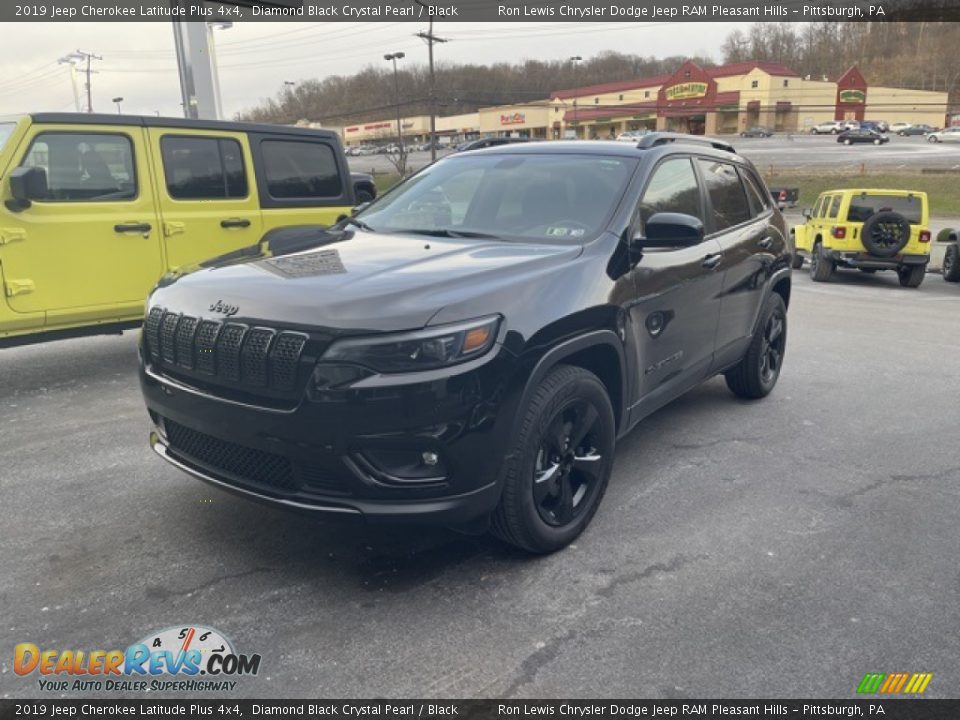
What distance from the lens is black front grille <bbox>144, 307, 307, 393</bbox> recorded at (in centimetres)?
274

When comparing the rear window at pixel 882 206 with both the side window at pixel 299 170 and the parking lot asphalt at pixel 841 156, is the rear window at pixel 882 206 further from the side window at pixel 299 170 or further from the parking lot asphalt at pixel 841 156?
the parking lot asphalt at pixel 841 156

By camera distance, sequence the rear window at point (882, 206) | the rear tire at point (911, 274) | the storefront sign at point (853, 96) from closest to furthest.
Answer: the rear tire at point (911, 274), the rear window at point (882, 206), the storefront sign at point (853, 96)

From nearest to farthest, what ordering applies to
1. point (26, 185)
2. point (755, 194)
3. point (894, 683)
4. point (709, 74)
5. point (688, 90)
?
1. point (894, 683)
2. point (26, 185)
3. point (755, 194)
4. point (688, 90)
5. point (709, 74)

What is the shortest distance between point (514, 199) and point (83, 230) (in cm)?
356

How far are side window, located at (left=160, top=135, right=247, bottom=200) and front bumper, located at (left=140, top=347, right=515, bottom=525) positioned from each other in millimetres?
4013

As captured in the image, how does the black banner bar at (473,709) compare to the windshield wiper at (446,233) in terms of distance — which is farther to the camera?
the windshield wiper at (446,233)

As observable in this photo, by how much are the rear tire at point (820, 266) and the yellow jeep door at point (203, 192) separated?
10961 mm

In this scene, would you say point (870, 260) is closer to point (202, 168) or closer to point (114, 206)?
point (202, 168)

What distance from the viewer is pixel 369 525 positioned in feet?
8.99

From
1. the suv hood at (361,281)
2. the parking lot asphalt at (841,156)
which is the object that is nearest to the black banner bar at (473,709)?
the suv hood at (361,281)

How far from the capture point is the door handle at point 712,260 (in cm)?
435

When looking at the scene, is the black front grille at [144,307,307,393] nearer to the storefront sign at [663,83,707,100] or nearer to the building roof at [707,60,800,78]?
the storefront sign at [663,83,707,100]

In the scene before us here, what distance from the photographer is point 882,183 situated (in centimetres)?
3281

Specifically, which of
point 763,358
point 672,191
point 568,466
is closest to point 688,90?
point 763,358
